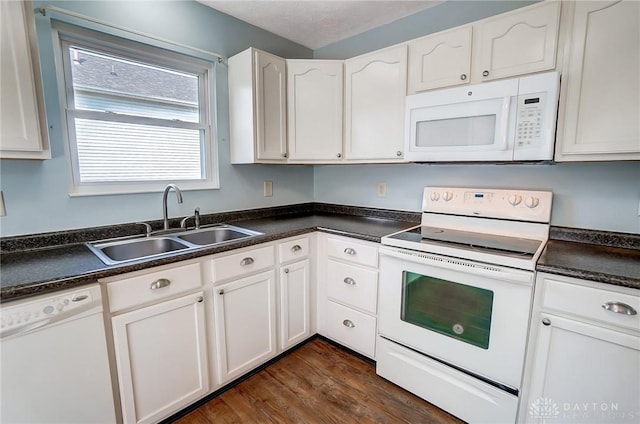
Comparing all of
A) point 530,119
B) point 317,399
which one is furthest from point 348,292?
point 530,119

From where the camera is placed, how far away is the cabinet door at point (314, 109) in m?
2.27

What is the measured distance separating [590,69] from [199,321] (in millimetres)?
2251

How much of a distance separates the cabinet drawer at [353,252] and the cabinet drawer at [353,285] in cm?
5

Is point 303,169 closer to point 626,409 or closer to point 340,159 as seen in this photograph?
point 340,159

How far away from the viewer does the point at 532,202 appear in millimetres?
1725

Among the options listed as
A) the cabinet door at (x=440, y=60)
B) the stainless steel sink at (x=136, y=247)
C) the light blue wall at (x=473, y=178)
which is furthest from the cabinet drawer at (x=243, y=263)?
the cabinet door at (x=440, y=60)

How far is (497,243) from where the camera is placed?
5.28 ft

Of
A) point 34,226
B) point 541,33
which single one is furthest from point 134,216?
point 541,33

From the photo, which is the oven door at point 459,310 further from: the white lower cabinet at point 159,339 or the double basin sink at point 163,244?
the white lower cabinet at point 159,339

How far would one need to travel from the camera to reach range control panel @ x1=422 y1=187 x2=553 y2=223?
1714mm

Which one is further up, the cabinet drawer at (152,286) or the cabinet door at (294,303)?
the cabinet drawer at (152,286)

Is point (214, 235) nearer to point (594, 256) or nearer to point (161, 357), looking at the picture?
point (161, 357)

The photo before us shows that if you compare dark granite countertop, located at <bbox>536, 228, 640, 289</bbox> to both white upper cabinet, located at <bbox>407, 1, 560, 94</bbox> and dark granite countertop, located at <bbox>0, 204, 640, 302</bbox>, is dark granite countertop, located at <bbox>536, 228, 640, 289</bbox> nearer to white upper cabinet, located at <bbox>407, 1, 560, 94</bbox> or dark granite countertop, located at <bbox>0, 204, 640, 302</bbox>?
dark granite countertop, located at <bbox>0, 204, 640, 302</bbox>

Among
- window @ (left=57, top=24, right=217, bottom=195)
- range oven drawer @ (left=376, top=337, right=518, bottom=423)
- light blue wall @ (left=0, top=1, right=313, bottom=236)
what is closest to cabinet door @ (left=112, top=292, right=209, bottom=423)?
light blue wall @ (left=0, top=1, right=313, bottom=236)
